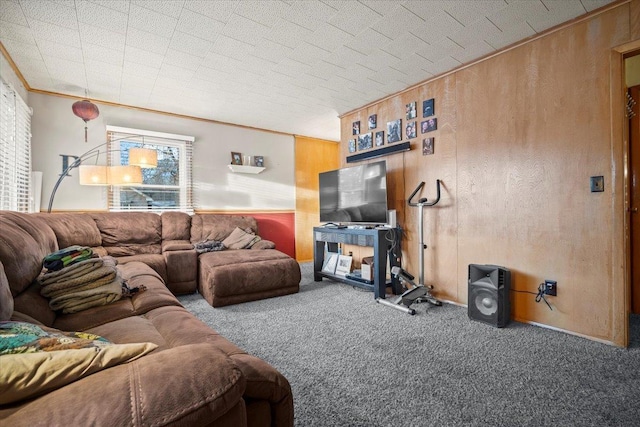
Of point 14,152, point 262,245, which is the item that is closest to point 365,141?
point 262,245

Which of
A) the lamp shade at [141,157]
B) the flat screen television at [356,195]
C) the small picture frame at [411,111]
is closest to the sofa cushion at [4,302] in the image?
the lamp shade at [141,157]

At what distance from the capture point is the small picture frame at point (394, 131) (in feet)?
11.9

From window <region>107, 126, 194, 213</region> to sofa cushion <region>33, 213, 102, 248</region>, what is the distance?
2.27 ft

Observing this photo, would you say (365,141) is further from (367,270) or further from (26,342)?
(26,342)

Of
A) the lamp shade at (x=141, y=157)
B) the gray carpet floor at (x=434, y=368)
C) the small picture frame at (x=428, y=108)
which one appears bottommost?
the gray carpet floor at (x=434, y=368)

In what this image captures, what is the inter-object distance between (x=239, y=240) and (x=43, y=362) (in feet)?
11.7

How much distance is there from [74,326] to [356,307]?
2.24 m

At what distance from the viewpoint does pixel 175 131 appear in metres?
4.41

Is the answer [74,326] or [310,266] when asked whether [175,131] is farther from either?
[74,326]

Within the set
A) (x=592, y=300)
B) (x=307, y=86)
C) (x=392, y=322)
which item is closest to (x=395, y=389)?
(x=392, y=322)

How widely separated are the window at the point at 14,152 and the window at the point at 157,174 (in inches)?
31.3

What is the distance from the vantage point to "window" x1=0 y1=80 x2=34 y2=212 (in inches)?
101

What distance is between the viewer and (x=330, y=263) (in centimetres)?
406

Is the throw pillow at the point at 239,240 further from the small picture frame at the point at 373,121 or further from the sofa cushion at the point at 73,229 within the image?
the small picture frame at the point at 373,121
